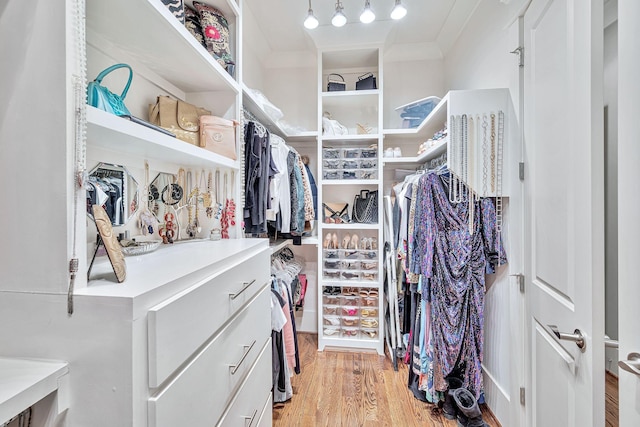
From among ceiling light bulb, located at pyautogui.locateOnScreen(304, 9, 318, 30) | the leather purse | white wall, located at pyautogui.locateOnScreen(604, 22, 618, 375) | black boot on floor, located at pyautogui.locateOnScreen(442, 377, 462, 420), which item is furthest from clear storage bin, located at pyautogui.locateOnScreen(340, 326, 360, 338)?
ceiling light bulb, located at pyautogui.locateOnScreen(304, 9, 318, 30)

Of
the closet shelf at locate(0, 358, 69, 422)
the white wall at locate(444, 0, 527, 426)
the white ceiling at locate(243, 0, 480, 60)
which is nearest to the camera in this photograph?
the closet shelf at locate(0, 358, 69, 422)

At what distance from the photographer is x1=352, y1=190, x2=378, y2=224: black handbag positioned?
8.00 feet

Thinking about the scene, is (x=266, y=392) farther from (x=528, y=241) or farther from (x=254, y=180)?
(x=528, y=241)

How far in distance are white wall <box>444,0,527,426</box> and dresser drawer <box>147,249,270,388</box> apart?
1.43 m

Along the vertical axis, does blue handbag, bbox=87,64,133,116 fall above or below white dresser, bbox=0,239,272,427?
above

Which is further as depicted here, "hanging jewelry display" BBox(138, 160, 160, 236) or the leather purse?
the leather purse

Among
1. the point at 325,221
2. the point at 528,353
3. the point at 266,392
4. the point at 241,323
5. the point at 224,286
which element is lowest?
the point at 266,392

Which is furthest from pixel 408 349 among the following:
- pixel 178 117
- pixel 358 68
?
pixel 358 68

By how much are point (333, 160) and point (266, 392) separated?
5.99ft

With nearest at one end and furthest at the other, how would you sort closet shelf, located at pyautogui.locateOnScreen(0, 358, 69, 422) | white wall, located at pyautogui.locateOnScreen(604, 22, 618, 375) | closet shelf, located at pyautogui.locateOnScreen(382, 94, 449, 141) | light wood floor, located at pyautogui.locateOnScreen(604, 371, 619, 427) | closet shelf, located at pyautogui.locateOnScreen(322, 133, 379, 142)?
closet shelf, located at pyautogui.locateOnScreen(0, 358, 69, 422), light wood floor, located at pyautogui.locateOnScreen(604, 371, 619, 427), white wall, located at pyautogui.locateOnScreen(604, 22, 618, 375), closet shelf, located at pyautogui.locateOnScreen(382, 94, 449, 141), closet shelf, located at pyautogui.locateOnScreen(322, 133, 379, 142)

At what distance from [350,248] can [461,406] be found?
1.30 m

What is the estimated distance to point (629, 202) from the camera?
611 millimetres

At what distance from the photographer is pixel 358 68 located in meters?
2.62

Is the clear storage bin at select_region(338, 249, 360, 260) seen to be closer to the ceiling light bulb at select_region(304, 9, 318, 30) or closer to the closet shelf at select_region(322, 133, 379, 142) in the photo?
the closet shelf at select_region(322, 133, 379, 142)
